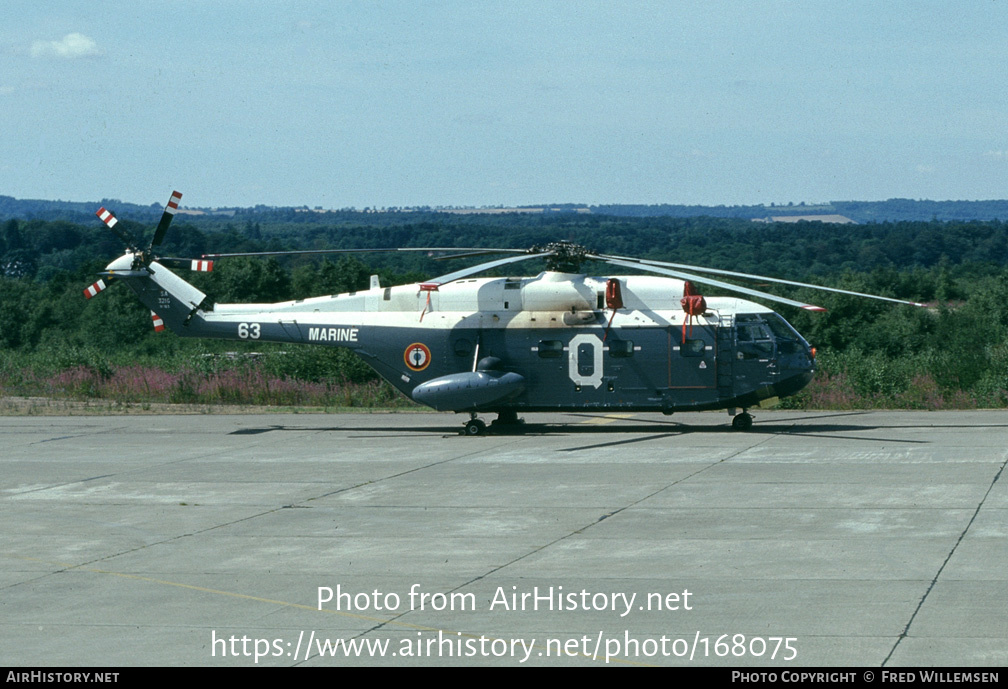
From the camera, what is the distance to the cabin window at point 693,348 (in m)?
23.4

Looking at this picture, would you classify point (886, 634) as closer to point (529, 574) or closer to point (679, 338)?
point (529, 574)

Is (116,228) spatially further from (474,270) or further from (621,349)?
(621,349)

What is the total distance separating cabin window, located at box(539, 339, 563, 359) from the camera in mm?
23922

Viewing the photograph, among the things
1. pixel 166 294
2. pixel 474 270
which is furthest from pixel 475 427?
pixel 166 294

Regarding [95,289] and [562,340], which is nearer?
[562,340]

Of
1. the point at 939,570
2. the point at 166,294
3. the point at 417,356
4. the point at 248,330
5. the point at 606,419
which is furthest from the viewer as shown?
the point at 606,419

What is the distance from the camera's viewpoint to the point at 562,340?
23906 millimetres

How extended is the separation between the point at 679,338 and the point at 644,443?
253 cm

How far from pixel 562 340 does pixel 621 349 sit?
1.24 m

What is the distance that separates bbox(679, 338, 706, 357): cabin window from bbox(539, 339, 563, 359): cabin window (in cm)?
248

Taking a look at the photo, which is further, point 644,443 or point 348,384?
point 348,384

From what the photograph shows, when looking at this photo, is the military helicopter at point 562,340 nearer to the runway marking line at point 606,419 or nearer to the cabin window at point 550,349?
the cabin window at point 550,349

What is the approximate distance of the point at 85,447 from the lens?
77.6ft
